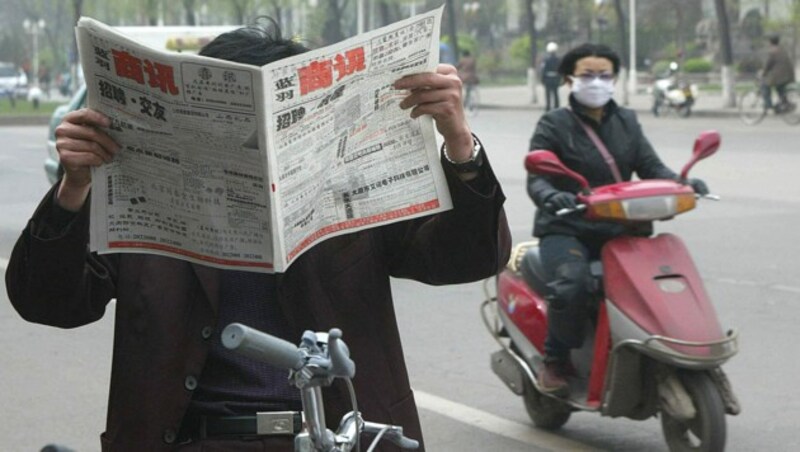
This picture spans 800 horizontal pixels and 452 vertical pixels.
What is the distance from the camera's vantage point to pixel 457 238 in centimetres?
265

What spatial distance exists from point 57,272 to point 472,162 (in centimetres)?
72

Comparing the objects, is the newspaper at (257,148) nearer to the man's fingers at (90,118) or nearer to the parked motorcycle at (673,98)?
the man's fingers at (90,118)

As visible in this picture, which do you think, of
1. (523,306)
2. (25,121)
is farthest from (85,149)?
(25,121)

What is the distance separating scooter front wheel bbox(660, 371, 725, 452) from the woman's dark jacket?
2.32 ft

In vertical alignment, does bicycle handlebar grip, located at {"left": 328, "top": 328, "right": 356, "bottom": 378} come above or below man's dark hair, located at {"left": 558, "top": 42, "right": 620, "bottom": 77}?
above

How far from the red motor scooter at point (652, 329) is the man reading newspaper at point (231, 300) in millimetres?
2748

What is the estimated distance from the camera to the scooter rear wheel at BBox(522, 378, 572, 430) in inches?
239

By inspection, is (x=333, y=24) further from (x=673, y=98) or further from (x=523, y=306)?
(x=523, y=306)

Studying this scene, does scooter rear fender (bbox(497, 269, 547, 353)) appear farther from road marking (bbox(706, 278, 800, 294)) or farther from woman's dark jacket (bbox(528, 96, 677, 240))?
road marking (bbox(706, 278, 800, 294))

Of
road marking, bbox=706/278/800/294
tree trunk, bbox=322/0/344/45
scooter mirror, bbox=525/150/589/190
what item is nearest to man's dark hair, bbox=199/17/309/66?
scooter mirror, bbox=525/150/589/190

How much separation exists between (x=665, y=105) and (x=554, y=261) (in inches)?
1055

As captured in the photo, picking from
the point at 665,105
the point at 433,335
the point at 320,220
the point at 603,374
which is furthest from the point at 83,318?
the point at 665,105

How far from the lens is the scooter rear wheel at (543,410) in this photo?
608cm

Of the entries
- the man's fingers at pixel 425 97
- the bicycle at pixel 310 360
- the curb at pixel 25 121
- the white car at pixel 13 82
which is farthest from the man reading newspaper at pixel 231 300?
the white car at pixel 13 82
